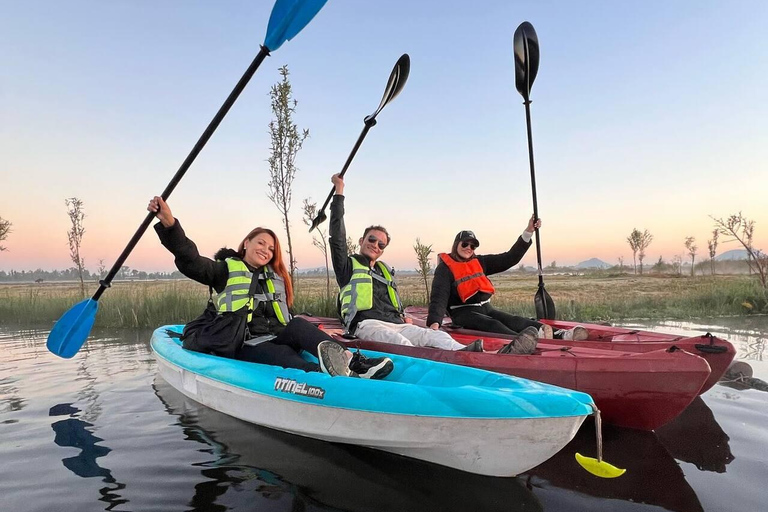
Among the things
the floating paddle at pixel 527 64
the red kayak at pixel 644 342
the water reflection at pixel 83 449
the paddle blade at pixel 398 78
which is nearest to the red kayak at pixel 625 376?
the red kayak at pixel 644 342

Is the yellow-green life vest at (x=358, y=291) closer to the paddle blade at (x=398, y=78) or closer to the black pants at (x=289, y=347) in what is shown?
the black pants at (x=289, y=347)

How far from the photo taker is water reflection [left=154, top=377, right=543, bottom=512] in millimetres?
2525

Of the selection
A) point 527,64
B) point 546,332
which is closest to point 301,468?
point 546,332

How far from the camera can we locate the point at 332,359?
348 cm

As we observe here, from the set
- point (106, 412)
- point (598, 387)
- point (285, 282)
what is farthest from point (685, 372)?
point (106, 412)

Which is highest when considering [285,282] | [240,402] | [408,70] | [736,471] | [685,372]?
[408,70]

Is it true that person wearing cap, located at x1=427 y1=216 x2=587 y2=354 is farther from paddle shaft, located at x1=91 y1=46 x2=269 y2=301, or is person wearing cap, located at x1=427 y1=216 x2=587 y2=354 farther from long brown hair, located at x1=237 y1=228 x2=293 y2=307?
paddle shaft, located at x1=91 y1=46 x2=269 y2=301

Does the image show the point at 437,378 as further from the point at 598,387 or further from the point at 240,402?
the point at 240,402

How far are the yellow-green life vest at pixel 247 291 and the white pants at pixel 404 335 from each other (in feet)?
3.11

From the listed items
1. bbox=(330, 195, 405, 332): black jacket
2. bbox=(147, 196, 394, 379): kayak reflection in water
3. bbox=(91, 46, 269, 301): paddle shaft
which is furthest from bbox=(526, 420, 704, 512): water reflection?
bbox=(91, 46, 269, 301): paddle shaft

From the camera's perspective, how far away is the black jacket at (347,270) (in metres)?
4.91

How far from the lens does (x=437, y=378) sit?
3.55 m

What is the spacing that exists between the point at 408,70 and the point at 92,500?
647 cm

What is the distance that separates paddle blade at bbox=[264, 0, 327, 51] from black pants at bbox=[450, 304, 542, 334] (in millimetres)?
3359
